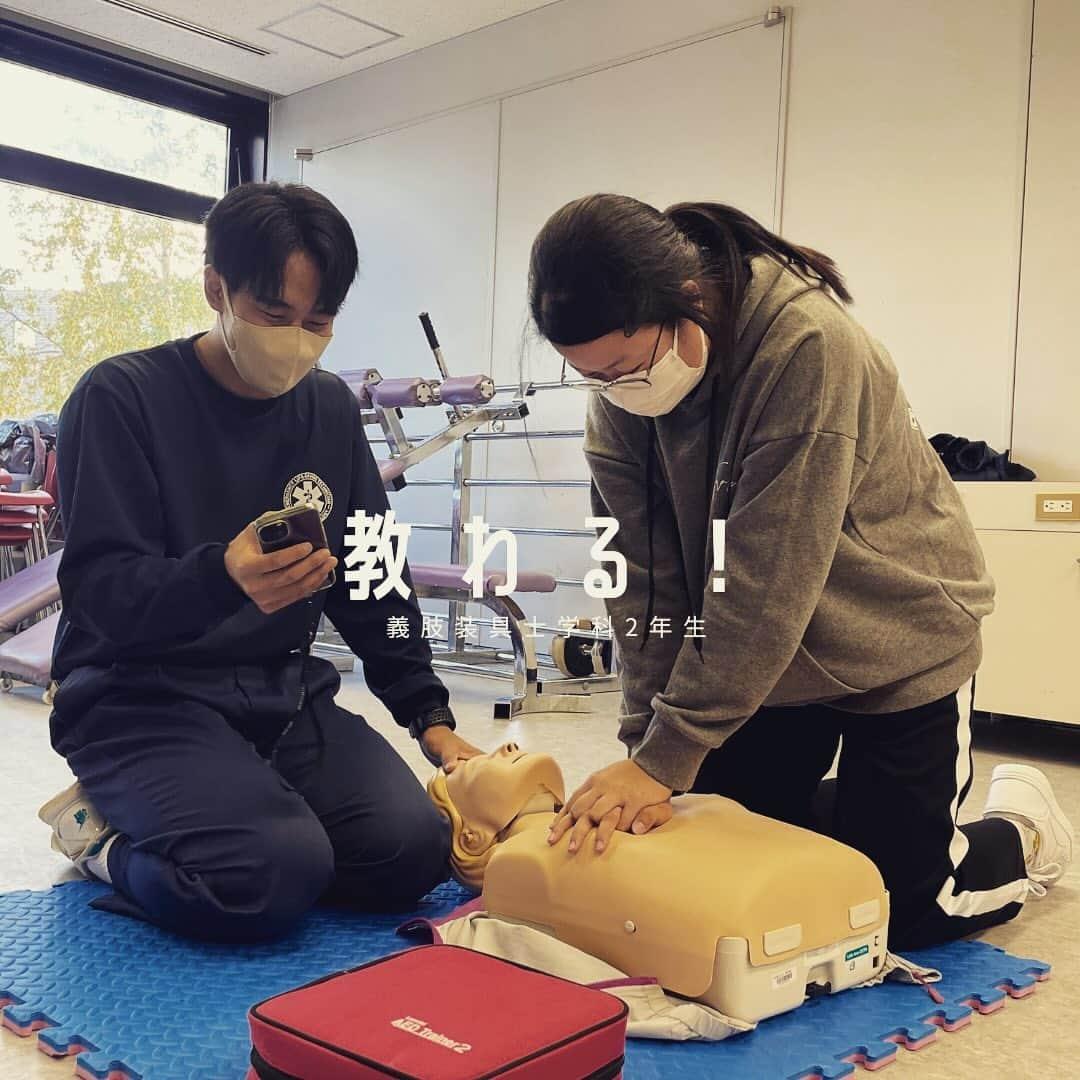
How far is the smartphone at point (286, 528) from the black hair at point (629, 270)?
0.39 metres

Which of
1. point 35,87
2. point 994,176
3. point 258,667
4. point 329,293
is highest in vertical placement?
point 35,87

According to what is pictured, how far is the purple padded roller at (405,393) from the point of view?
438 centimetres

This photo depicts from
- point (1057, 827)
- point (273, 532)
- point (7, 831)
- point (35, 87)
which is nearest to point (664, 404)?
point (273, 532)

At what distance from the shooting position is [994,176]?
380cm

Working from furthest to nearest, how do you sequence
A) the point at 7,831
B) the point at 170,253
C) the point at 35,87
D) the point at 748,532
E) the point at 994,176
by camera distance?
the point at 170,253 < the point at 35,87 < the point at 994,176 < the point at 7,831 < the point at 748,532

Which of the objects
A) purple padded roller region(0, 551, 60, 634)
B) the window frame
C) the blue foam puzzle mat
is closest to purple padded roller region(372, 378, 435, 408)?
purple padded roller region(0, 551, 60, 634)

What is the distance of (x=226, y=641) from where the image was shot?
69.0 inches

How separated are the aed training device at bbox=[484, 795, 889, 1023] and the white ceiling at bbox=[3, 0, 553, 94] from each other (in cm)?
449

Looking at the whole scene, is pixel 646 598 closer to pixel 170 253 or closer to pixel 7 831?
pixel 7 831

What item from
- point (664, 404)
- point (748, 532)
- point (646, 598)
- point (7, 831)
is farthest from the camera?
point (7, 831)

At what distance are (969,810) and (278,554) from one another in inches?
65.9

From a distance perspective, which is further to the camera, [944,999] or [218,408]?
[218,408]

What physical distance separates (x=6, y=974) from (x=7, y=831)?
0.75 metres

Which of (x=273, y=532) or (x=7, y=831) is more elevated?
→ (x=273, y=532)
